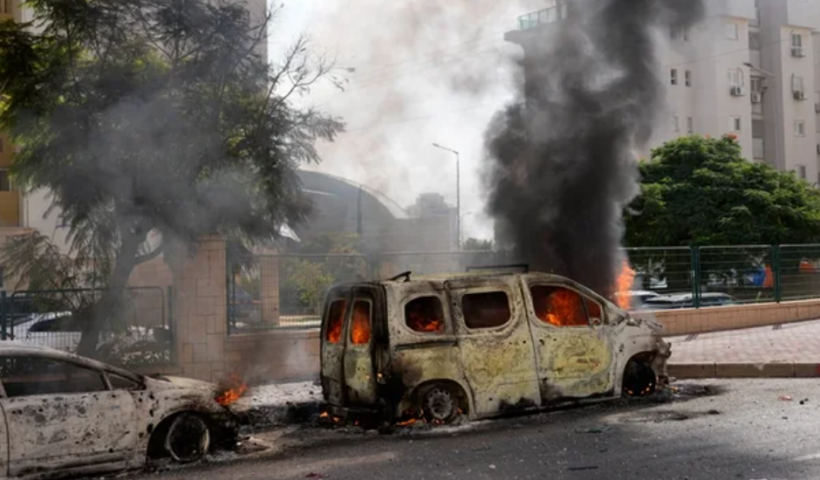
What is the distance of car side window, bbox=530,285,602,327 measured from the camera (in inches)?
368

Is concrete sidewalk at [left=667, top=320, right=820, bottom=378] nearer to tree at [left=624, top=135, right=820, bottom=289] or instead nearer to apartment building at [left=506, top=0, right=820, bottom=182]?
tree at [left=624, top=135, right=820, bottom=289]

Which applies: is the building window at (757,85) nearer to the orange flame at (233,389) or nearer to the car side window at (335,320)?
the orange flame at (233,389)

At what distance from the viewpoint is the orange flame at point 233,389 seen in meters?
10.0

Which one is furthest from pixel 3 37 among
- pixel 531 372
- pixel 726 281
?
pixel 726 281

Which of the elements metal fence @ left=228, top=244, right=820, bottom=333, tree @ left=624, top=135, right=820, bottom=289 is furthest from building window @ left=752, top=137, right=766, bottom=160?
metal fence @ left=228, top=244, right=820, bottom=333

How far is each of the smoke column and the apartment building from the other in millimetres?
26142

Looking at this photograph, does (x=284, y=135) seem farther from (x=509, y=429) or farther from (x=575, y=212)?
(x=509, y=429)

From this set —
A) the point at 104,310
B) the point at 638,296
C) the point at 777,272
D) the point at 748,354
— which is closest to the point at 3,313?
the point at 104,310

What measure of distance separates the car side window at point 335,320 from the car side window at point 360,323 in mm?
196

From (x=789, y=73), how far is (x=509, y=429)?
4196 centimetres

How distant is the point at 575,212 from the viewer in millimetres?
13734

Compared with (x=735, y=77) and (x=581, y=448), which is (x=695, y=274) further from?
(x=735, y=77)

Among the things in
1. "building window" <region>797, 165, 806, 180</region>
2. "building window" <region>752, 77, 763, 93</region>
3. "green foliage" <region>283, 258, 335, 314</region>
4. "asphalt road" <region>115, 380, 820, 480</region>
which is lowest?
"asphalt road" <region>115, 380, 820, 480</region>

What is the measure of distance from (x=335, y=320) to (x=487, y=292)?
167 cm
